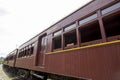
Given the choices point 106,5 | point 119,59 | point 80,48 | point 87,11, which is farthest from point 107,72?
point 87,11

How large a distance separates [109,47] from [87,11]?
1.42 meters

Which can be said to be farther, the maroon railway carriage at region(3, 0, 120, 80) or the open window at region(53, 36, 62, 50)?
the open window at region(53, 36, 62, 50)

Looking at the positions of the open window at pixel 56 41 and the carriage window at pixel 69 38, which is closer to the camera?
the carriage window at pixel 69 38

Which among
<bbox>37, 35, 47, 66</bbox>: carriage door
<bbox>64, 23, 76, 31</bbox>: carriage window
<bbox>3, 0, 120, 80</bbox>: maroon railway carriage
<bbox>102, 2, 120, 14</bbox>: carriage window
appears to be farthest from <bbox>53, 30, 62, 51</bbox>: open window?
<bbox>102, 2, 120, 14</bbox>: carriage window

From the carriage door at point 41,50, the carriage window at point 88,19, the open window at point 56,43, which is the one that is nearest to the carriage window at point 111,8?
the carriage window at point 88,19

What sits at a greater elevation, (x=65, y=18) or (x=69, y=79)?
(x=65, y=18)

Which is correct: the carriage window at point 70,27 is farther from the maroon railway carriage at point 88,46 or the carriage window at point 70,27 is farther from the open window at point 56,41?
the open window at point 56,41

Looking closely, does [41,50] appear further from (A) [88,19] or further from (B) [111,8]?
(B) [111,8]

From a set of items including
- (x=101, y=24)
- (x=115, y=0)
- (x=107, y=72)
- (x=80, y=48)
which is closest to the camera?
(x=107, y=72)

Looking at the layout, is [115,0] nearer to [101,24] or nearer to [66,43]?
[101,24]

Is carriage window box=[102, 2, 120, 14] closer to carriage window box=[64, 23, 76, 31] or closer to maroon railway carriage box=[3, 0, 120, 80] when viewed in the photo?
maroon railway carriage box=[3, 0, 120, 80]

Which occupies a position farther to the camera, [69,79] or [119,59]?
[69,79]

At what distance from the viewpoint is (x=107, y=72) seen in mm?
2865

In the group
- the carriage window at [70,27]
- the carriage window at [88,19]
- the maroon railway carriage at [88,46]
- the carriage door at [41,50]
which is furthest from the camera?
the carriage door at [41,50]
